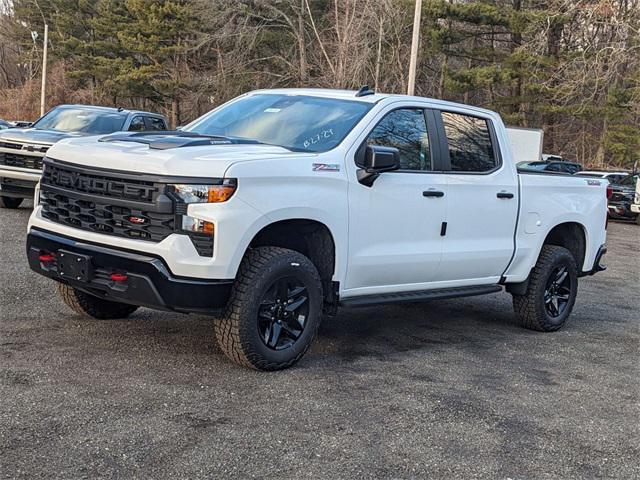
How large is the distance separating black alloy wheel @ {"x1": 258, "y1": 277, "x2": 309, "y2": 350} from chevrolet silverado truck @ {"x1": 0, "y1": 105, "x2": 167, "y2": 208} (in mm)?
7731

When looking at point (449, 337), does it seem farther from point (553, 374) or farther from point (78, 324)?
point (78, 324)

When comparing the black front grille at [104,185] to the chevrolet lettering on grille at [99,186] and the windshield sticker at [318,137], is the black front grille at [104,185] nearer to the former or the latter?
the chevrolet lettering on grille at [99,186]

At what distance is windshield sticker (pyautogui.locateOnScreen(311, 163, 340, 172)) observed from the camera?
5.35 meters

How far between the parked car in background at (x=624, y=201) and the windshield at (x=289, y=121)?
18752 mm

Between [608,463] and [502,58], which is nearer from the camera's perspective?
[608,463]

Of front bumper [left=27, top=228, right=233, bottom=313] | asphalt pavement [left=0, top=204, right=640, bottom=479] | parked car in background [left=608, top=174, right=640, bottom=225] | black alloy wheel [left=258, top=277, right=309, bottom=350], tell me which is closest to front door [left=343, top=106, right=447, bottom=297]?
black alloy wheel [left=258, top=277, right=309, bottom=350]

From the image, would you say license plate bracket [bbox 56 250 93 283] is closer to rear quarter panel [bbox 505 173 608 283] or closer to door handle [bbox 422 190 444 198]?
door handle [bbox 422 190 444 198]

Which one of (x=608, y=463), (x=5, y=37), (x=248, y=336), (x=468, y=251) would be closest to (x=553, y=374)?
(x=468, y=251)

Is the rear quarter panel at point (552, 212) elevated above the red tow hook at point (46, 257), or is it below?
above

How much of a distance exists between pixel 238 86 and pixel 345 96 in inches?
1551

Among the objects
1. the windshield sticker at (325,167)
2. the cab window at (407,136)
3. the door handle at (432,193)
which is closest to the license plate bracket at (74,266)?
the windshield sticker at (325,167)

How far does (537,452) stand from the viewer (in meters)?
4.29

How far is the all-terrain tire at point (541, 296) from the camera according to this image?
24.5 ft

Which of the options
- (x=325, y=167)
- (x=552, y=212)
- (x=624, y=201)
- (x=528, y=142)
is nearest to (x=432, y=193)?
(x=325, y=167)
